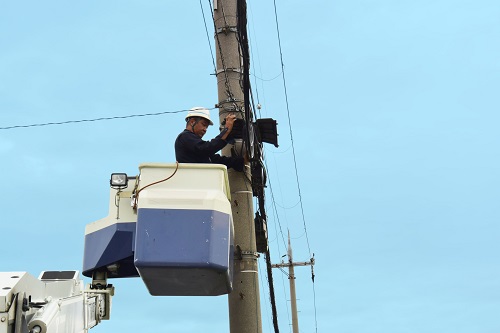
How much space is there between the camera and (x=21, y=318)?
3168 millimetres

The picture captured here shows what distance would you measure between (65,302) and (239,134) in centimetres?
326

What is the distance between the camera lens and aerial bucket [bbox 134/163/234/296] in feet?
14.1

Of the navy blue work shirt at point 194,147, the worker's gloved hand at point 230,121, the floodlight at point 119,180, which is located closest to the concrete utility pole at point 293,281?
the worker's gloved hand at point 230,121

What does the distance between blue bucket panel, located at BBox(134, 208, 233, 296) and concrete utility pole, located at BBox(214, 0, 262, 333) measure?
1.61 m

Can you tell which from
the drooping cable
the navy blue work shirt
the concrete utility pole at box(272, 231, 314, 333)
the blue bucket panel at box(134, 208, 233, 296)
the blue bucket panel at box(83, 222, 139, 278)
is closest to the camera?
the blue bucket panel at box(134, 208, 233, 296)

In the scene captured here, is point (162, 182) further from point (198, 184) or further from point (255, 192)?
point (255, 192)

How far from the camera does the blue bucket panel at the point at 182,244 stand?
14.1ft

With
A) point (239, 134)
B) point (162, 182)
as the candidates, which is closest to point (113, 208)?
point (162, 182)

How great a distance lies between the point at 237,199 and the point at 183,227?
205 centimetres

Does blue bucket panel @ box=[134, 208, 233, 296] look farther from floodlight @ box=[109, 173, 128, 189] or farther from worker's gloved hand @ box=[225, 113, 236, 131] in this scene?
worker's gloved hand @ box=[225, 113, 236, 131]

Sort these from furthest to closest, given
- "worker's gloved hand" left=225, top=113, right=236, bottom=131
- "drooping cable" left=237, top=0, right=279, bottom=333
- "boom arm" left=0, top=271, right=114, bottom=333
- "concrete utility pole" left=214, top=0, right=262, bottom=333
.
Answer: "drooping cable" left=237, top=0, right=279, bottom=333 → "worker's gloved hand" left=225, top=113, right=236, bottom=131 → "concrete utility pole" left=214, top=0, right=262, bottom=333 → "boom arm" left=0, top=271, right=114, bottom=333

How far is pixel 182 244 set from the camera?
433 centimetres

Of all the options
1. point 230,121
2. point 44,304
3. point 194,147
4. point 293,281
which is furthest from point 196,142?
point 293,281

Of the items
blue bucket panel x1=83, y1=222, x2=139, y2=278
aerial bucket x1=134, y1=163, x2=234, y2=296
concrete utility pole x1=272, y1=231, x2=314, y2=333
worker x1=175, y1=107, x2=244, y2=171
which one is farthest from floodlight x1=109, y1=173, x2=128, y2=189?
concrete utility pole x1=272, y1=231, x2=314, y2=333
